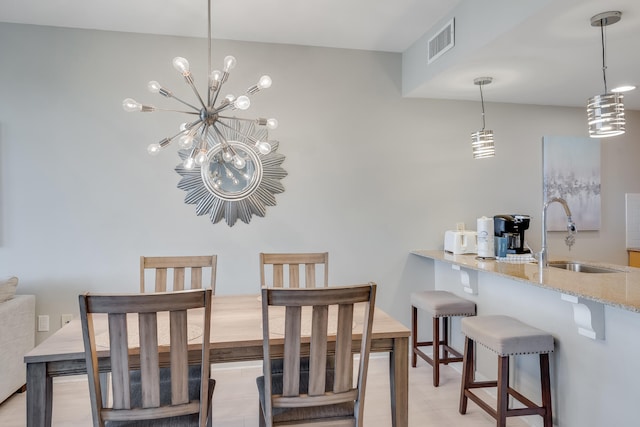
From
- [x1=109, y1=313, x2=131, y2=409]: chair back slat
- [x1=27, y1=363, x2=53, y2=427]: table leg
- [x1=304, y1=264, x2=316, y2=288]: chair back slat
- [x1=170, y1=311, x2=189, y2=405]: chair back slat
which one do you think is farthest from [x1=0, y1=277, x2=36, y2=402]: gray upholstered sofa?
[x1=304, y1=264, x2=316, y2=288]: chair back slat

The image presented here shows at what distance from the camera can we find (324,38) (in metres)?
3.33

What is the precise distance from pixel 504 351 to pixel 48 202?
10.8 ft

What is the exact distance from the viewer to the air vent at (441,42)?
283 cm

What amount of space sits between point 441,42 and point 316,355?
2453mm

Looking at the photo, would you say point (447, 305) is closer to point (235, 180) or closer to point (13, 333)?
point (235, 180)

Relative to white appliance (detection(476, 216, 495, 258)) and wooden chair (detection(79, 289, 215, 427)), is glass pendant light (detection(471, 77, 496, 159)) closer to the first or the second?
white appliance (detection(476, 216, 495, 258))

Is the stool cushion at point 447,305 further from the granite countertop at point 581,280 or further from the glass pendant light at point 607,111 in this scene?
the glass pendant light at point 607,111

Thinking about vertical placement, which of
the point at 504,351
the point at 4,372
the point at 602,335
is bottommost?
the point at 4,372

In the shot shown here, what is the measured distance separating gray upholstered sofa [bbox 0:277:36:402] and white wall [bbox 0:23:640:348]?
192 mm

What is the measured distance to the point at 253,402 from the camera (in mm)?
2809

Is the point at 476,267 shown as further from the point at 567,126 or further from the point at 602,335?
the point at 567,126

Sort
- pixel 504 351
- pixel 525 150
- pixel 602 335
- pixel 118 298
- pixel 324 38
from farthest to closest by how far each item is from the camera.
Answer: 1. pixel 525 150
2. pixel 324 38
3. pixel 504 351
4. pixel 602 335
5. pixel 118 298

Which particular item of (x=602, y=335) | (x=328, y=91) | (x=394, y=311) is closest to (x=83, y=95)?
(x=328, y=91)

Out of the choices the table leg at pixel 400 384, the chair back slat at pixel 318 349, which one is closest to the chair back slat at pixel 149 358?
the chair back slat at pixel 318 349
